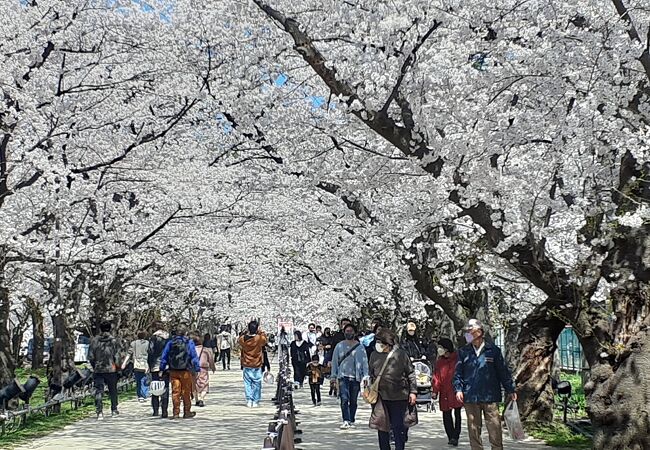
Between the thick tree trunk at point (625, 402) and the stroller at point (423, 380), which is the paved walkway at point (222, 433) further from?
the thick tree trunk at point (625, 402)

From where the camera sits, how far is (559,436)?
41.0 feet

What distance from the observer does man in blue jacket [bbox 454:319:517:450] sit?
952 centimetres

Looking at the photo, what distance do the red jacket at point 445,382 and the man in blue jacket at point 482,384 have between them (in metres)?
1.64

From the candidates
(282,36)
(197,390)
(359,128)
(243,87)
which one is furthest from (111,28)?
(197,390)

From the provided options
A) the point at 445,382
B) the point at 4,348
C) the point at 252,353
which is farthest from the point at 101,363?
the point at 445,382

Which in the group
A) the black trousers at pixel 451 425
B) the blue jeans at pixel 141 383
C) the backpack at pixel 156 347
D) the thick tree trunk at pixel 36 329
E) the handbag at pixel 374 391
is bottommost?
the black trousers at pixel 451 425

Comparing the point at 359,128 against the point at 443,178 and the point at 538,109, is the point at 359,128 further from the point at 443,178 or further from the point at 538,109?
the point at 443,178

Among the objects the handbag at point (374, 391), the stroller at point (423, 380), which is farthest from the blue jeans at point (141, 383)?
the handbag at point (374, 391)

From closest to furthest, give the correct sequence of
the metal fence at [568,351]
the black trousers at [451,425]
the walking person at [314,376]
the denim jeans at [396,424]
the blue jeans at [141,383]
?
the denim jeans at [396,424] < the black trousers at [451,425] < the walking person at [314,376] < the blue jeans at [141,383] < the metal fence at [568,351]

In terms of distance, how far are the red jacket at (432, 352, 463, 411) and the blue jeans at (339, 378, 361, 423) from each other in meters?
2.46

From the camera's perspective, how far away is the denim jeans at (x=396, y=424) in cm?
978

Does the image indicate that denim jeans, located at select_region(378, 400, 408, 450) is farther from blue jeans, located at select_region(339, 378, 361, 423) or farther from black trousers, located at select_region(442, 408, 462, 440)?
blue jeans, located at select_region(339, 378, 361, 423)

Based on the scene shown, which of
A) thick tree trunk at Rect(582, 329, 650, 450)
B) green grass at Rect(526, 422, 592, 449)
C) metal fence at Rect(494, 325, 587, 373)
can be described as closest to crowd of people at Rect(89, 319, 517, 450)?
thick tree trunk at Rect(582, 329, 650, 450)

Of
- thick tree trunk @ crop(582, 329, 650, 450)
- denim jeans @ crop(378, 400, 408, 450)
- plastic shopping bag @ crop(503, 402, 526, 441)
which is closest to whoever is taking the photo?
thick tree trunk @ crop(582, 329, 650, 450)
